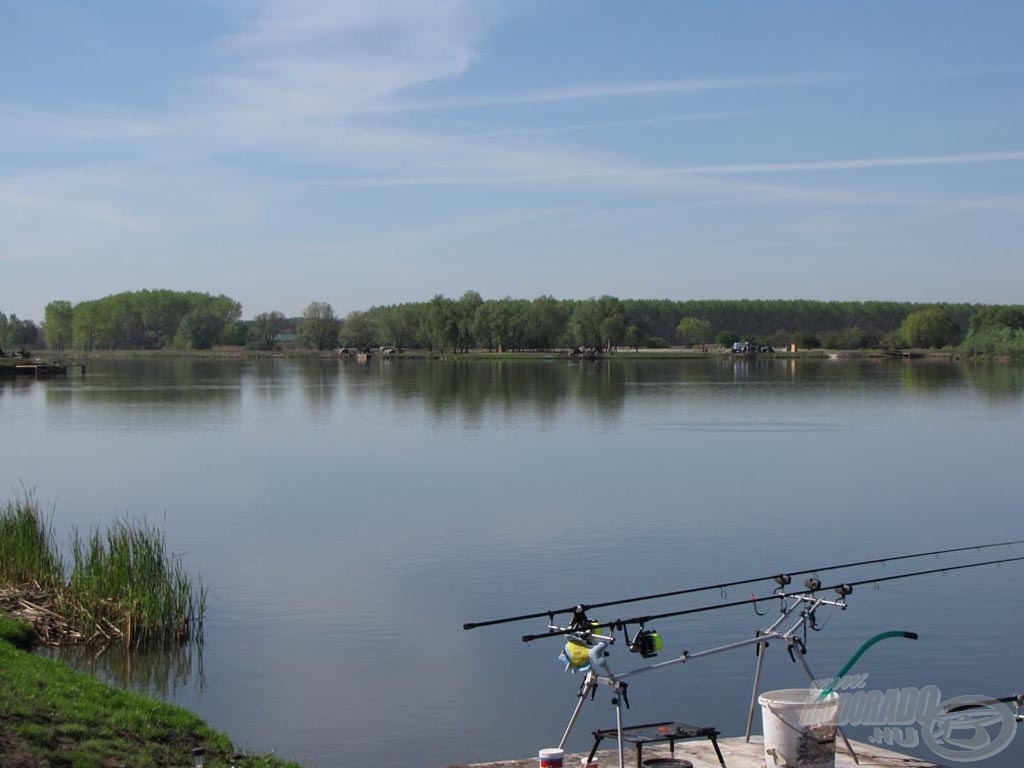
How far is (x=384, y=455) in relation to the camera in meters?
38.0

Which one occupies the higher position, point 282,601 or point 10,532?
point 10,532

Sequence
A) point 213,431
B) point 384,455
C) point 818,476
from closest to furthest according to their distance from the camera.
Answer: point 818,476 < point 384,455 < point 213,431

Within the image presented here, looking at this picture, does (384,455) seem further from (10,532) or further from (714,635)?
(714,635)

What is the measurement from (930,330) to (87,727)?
579ft

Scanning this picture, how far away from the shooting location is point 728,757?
9344 mm

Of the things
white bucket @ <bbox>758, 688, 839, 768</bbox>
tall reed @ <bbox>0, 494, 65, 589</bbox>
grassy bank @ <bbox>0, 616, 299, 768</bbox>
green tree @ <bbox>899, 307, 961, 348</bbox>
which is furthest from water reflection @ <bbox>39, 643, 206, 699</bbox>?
green tree @ <bbox>899, 307, 961, 348</bbox>

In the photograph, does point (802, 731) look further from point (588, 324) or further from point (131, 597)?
point (588, 324)

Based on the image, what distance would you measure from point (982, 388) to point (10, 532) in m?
70.9

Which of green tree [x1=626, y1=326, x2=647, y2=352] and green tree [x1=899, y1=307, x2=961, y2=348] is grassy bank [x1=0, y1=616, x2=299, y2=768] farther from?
green tree [x1=899, y1=307, x2=961, y2=348]

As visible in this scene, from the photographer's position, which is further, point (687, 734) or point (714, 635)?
point (714, 635)

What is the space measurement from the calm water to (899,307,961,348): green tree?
12473 cm

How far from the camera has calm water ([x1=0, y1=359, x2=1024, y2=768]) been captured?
1334cm

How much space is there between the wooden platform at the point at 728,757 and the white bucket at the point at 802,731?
0.56 metres

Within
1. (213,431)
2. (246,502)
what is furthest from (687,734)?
(213,431)
